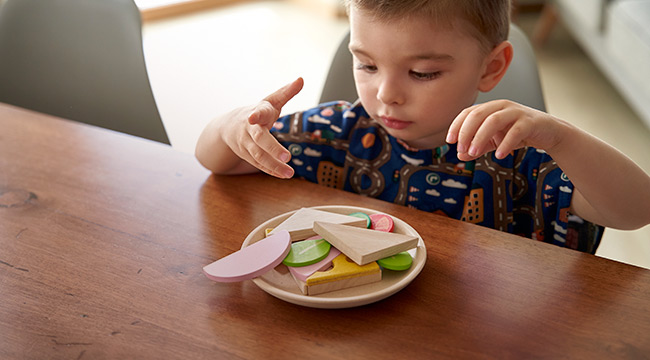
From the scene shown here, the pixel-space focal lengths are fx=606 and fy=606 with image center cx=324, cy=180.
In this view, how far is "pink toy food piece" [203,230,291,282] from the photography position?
672 mm

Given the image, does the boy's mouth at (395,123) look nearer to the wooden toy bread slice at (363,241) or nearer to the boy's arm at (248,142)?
the boy's arm at (248,142)

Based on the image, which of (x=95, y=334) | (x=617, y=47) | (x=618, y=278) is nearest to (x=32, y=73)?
(x=95, y=334)

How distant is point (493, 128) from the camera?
723 mm

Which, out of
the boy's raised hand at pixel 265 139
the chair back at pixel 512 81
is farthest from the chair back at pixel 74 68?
the boy's raised hand at pixel 265 139

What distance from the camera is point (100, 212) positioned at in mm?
856

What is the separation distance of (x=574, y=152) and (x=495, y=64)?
0.88ft

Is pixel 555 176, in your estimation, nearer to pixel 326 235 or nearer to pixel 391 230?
pixel 391 230

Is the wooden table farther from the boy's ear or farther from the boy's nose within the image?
the boy's ear

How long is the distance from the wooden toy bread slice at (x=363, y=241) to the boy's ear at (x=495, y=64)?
0.44m

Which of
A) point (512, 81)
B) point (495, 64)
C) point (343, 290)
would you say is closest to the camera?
point (343, 290)

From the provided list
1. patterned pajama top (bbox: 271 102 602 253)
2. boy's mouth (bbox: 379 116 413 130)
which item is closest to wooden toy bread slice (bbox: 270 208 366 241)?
boy's mouth (bbox: 379 116 413 130)

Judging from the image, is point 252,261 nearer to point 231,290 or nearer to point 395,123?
point 231,290

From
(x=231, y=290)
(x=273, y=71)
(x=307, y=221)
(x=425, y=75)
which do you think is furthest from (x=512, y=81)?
(x=273, y=71)

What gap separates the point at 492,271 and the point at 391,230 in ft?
0.44
